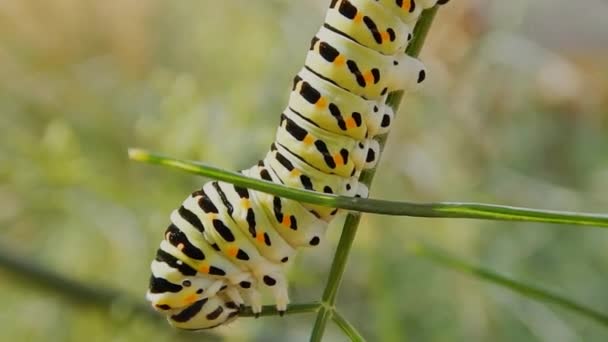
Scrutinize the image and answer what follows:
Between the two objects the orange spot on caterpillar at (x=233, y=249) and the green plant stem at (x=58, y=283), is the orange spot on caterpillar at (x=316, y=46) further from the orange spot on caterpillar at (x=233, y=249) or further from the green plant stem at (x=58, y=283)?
the green plant stem at (x=58, y=283)

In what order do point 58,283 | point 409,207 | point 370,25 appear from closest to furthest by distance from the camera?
1. point 409,207
2. point 370,25
3. point 58,283

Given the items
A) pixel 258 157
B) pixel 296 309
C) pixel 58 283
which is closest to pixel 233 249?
pixel 296 309

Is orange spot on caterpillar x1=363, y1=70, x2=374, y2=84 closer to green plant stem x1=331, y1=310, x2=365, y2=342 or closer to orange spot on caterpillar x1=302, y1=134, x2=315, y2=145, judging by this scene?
orange spot on caterpillar x1=302, y1=134, x2=315, y2=145

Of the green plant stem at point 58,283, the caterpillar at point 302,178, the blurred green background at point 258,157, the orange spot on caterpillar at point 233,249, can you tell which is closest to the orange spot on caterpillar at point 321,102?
the caterpillar at point 302,178

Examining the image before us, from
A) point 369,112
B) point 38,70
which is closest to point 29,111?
point 38,70

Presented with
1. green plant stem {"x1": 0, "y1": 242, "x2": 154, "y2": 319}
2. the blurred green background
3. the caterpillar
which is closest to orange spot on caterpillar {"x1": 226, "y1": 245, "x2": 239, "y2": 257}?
the caterpillar

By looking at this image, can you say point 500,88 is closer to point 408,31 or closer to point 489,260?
point 489,260

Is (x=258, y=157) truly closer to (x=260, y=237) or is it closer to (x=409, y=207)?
(x=260, y=237)
